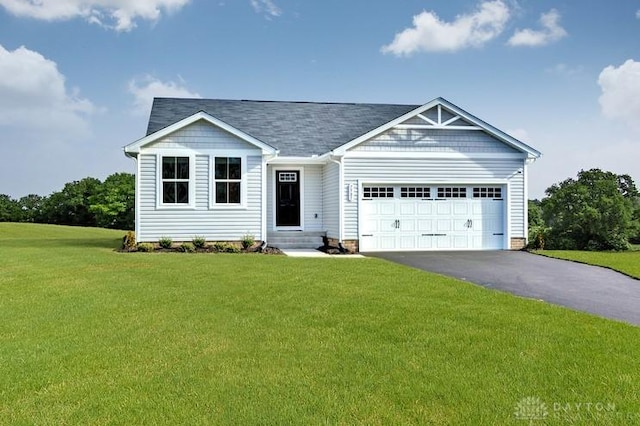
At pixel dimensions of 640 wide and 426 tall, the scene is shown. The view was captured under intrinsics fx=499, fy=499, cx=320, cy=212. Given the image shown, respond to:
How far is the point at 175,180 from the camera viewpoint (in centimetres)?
1661

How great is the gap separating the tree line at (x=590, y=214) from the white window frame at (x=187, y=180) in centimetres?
1191

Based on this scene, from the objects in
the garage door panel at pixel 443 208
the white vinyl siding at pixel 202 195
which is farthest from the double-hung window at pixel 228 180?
the garage door panel at pixel 443 208

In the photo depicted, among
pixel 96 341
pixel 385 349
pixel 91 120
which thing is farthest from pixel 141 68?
pixel 385 349

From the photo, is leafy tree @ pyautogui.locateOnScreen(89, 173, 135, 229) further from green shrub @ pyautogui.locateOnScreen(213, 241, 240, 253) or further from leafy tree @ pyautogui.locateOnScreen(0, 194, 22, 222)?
green shrub @ pyautogui.locateOnScreen(213, 241, 240, 253)

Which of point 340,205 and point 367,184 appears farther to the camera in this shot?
point 367,184

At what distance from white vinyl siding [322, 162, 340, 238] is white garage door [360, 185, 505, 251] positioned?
883 mm

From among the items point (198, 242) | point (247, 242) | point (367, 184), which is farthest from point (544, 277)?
point (198, 242)

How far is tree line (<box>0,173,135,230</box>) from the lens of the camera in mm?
42719

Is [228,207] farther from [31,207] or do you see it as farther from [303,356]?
[31,207]

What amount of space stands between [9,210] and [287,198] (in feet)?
114

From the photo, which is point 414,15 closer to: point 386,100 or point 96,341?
point 386,100

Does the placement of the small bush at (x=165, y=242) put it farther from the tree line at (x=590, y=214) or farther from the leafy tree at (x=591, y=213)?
the leafy tree at (x=591, y=213)

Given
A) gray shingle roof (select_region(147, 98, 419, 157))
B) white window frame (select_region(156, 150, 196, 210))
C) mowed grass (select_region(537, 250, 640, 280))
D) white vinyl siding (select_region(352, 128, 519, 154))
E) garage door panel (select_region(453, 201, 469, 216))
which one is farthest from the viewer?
gray shingle roof (select_region(147, 98, 419, 157))

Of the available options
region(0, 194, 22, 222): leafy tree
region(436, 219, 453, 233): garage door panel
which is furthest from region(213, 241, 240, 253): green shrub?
region(0, 194, 22, 222): leafy tree
